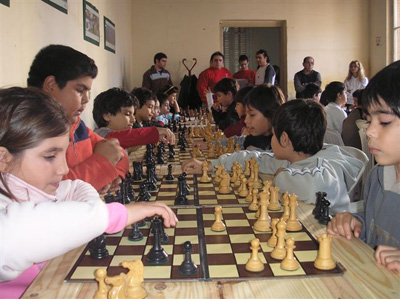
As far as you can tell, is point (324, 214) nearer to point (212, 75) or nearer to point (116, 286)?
point (116, 286)

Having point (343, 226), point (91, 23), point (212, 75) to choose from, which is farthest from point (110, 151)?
point (212, 75)

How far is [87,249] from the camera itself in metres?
1.17

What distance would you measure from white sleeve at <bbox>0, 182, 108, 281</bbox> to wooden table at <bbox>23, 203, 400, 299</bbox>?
8cm

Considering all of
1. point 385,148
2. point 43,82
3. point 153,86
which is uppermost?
point 153,86

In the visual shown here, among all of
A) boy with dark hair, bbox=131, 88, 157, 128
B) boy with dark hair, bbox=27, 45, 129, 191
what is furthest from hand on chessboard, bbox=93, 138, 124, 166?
boy with dark hair, bbox=131, 88, 157, 128

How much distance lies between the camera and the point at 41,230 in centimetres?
92

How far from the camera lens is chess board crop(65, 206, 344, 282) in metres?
1.01

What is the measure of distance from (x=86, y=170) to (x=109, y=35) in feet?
16.3

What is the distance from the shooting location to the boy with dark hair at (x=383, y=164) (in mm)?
1332

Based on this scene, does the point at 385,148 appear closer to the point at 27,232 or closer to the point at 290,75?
the point at 27,232

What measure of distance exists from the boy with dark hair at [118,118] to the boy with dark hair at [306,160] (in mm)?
833

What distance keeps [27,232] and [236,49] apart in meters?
12.5

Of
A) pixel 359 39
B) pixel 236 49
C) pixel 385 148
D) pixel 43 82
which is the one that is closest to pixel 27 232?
pixel 385 148

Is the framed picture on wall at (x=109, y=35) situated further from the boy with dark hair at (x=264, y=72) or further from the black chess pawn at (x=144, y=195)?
the black chess pawn at (x=144, y=195)
